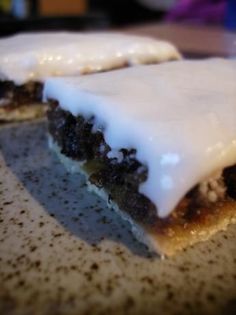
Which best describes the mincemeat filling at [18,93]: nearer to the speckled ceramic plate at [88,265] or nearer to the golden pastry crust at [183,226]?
the speckled ceramic plate at [88,265]

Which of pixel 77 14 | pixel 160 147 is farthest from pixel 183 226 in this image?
pixel 77 14

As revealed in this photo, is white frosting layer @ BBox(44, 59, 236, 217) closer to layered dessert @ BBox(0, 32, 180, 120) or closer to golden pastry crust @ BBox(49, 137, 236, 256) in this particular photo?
golden pastry crust @ BBox(49, 137, 236, 256)

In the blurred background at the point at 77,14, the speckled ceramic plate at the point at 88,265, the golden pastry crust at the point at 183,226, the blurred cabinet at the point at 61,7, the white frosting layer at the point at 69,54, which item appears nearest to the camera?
the speckled ceramic plate at the point at 88,265

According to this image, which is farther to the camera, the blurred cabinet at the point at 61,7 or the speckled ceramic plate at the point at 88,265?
the blurred cabinet at the point at 61,7

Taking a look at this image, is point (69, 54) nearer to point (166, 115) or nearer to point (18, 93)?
point (18, 93)

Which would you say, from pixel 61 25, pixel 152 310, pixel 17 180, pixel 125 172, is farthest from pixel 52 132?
pixel 61 25

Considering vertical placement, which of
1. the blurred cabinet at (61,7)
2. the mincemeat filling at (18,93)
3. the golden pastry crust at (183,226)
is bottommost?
the blurred cabinet at (61,7)

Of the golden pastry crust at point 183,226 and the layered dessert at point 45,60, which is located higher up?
the golden pastry crust at point 183,226

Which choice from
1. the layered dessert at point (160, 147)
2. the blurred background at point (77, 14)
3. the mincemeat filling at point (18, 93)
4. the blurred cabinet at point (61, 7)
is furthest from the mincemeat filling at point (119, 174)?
the blurred cabinet at point (61, 7)
